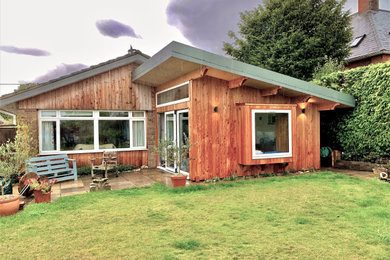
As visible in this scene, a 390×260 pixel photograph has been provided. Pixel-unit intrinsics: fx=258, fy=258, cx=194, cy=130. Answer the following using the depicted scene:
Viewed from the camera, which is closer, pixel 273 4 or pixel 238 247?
pixel 238 247

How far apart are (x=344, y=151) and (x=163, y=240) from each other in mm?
8224

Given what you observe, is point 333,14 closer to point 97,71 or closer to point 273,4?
point 273,4

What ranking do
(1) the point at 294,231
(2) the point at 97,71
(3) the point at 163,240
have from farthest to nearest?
(2) the point at 97,71 → (1) the point at 294,231 → (3) the point at 163,240

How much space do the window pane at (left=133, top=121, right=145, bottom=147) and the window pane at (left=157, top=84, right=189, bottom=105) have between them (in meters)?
1.14

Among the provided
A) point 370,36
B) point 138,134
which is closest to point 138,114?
point 138,134

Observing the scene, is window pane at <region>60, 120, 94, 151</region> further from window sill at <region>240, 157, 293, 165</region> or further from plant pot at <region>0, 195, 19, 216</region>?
window sill at <region>240, 157, 293, 165</region>

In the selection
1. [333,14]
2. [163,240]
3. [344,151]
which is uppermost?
[333,14]

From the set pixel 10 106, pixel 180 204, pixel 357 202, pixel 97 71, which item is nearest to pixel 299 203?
pixel 357 202

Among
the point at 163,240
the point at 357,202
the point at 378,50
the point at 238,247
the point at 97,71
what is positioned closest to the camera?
the point at 238,247

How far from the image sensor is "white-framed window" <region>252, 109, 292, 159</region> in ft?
24.4

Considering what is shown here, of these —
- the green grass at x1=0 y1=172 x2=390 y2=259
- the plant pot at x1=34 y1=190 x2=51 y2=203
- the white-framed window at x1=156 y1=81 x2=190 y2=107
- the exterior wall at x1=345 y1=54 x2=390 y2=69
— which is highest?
the exterior wall at x1=345 y1=54 x2=390 y2=69

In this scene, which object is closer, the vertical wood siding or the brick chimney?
the vertical wood siding

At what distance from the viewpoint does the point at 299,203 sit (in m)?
4.99

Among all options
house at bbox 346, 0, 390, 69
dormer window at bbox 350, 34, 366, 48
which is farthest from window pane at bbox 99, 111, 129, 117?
dormer window at bbox 350, 34, 366, 48
